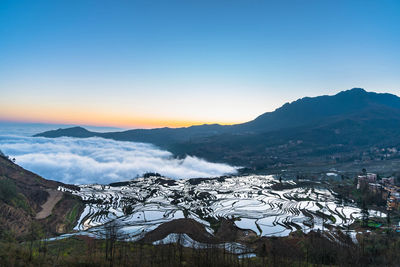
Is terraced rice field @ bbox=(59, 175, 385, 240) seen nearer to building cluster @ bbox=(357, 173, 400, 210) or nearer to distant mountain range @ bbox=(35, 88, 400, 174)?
building cluster @ bbox=(357, 173, 400, 210)

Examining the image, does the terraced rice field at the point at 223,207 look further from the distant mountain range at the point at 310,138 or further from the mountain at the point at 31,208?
the distant mountain range at the point at 310,138

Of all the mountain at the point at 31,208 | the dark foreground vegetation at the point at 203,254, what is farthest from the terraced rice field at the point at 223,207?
the dark foreground vegetation at the point at 203,254

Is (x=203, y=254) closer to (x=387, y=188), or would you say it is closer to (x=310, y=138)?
(x=387, y=188)

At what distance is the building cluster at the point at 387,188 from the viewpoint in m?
40.1

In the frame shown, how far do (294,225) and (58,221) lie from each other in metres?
30.0

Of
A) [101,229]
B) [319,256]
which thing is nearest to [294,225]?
[319,256]

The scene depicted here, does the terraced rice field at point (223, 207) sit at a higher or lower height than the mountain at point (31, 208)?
lower

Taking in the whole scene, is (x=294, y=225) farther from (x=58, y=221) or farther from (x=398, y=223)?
(x=58, y=221)

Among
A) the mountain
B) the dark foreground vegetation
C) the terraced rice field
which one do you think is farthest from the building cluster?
the mountain

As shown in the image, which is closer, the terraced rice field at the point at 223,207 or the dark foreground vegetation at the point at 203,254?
the dark foreground vegetation at the point at 203,254

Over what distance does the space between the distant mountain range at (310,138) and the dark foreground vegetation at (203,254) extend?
222 feet

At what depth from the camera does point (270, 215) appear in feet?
125

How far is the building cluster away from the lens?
132ft

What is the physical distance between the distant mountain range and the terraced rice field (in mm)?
→ 36263
